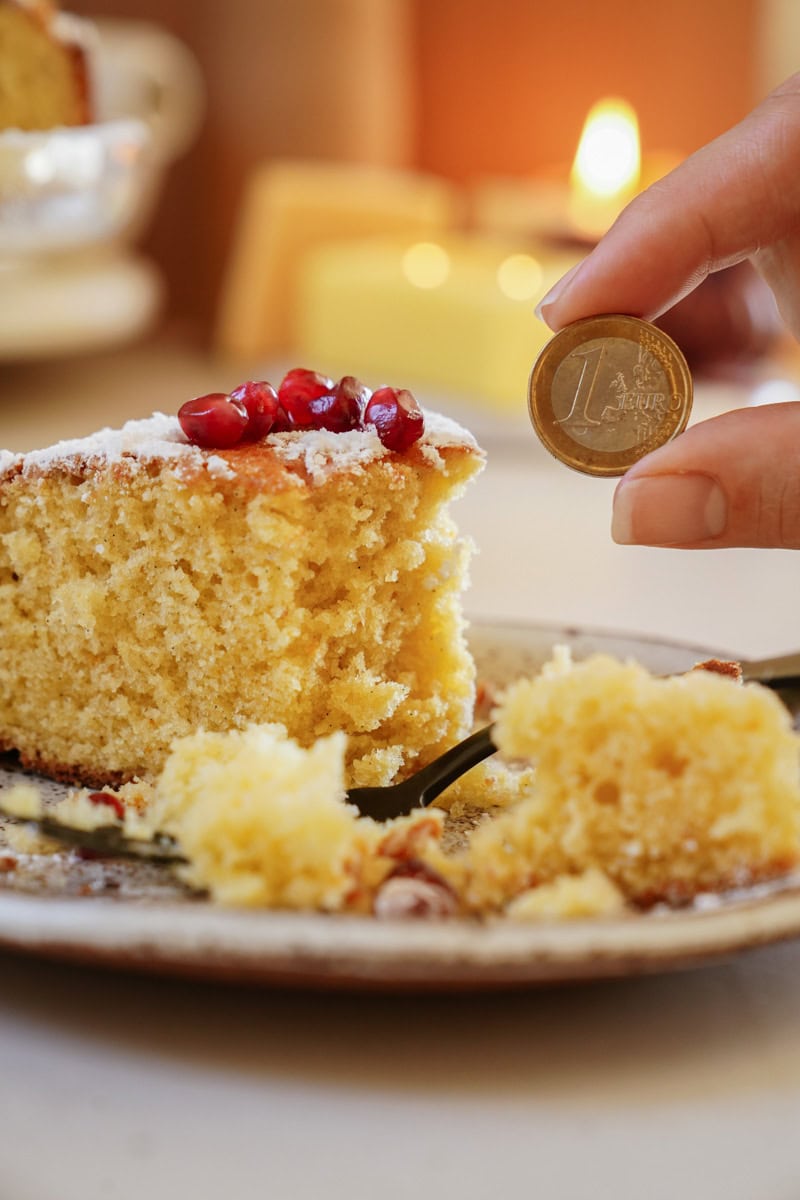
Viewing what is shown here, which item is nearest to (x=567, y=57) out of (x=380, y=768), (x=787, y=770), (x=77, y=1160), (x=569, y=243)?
(x=569, y=243)

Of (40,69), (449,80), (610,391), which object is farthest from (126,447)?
(449,80)

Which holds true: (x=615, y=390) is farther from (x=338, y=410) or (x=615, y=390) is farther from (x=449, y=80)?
(x=449, y=80)

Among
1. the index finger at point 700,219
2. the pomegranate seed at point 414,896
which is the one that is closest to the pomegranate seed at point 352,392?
the index finger at point 700,219

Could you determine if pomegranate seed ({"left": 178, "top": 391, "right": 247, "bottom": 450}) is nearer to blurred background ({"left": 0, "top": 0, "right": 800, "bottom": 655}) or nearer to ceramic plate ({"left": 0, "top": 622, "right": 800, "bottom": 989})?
ceramic plate ({"left": 0, "top": 622, "right": 800, "bottom": 989})

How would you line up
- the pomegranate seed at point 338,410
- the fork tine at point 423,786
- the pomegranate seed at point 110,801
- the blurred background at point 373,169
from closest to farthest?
the pomegranate seed at point 110,801 < the fork tine at point 423,786 < the pomegranate seed at point 338,410 < the blurred background at point 373,169

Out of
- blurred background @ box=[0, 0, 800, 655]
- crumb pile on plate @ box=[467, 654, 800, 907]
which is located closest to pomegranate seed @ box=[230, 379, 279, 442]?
crumb pile on plate @ box=[467, 654, 800, 907]

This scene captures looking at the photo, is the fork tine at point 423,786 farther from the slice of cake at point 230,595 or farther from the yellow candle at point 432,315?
the yellow candle at point 432,315
